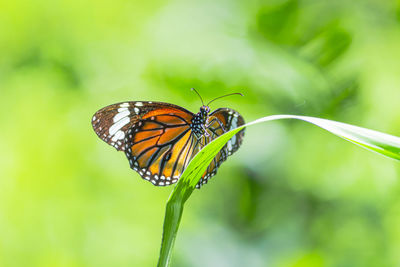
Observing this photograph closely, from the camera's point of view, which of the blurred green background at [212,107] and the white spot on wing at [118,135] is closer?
the white spot on wing at [118,135]

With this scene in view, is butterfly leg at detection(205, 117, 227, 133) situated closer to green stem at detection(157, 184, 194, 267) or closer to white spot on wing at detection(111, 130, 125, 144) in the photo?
white spot on wing at detection(111, 130, 125, 144)

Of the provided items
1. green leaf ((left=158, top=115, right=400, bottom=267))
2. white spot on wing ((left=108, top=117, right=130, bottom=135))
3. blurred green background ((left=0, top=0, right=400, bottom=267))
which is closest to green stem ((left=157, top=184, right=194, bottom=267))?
green leaf ((left=158, top=115, right=400, bottom=267))

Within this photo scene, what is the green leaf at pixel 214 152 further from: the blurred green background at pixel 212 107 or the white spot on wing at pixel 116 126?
the blurred green background at pixel 212 107

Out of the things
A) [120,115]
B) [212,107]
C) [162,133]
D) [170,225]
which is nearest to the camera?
[170,225]

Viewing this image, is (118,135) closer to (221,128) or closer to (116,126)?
(116,126)

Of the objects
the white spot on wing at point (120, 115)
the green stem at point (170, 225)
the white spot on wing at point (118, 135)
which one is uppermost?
the white spot on wing at point (120, 115)

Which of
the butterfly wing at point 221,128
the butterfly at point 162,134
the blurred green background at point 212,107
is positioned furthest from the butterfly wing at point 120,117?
the blurred green background at point 212,107

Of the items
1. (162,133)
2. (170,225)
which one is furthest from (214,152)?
(162,133)
